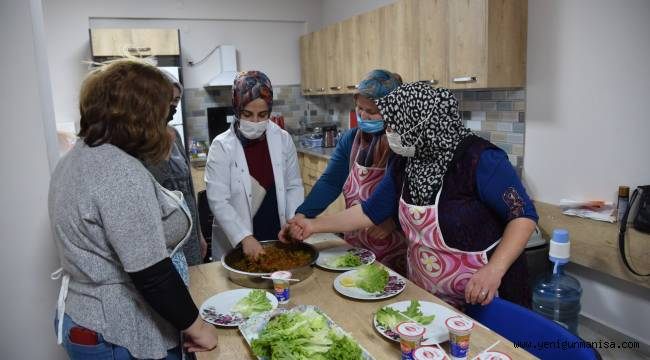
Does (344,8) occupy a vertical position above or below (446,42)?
above

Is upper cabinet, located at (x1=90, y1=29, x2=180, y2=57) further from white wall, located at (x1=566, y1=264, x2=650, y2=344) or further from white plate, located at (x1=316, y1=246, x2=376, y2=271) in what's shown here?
white wall, located at (x1=566, y1=264, x2=650, y2=344)

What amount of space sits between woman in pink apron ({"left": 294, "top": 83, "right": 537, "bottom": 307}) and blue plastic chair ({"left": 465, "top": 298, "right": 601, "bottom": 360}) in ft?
0.19

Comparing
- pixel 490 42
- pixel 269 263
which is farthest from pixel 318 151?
pixel 269 263

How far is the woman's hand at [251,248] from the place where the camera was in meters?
1.79

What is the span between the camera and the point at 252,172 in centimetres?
228

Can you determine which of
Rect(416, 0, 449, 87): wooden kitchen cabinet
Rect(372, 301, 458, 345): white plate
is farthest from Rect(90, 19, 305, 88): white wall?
Rect(372, 301, 458, 345): white plate

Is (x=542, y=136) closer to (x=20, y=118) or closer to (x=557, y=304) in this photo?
(x=557, y=304)

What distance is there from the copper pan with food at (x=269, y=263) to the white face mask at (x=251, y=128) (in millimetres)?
573

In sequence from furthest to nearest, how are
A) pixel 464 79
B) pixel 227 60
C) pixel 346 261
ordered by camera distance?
pixel 227 60 → pixel 464 79 → pixel 346 261

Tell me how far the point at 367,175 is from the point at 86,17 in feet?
13.5

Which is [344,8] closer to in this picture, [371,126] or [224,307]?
[371,126]

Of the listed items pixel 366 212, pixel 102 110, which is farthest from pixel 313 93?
pixel 102 110

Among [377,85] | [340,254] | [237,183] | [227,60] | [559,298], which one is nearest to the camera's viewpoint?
[340,254]

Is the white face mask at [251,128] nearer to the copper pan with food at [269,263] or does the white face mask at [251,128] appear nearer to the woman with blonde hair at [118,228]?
the copper pan with food at [269,263]
